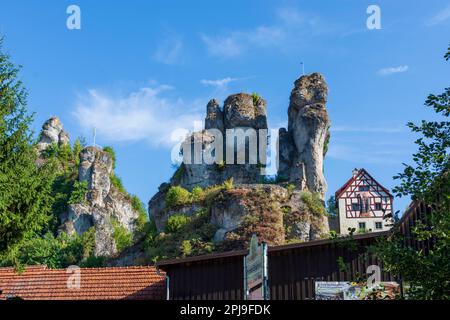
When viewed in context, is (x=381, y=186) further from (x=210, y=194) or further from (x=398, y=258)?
(x=398, y=258)

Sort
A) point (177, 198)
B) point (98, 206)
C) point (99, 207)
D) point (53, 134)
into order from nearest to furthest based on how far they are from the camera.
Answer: point (177, 198), point (99, 207), point (98, 206), point (53, 134)

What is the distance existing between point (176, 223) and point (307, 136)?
1560cm

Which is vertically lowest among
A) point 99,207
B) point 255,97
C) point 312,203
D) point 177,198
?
point 312,203

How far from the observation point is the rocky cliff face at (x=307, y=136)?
4550 cm

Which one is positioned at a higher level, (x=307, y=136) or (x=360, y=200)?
(x=307, y=136)

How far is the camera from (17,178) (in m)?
12.9

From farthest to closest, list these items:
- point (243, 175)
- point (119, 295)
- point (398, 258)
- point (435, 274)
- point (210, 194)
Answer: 1. point (243, 175)
2. point (210, 194)
3. point (119, 295)
4. point (398, 258)
5. point (435, 274)

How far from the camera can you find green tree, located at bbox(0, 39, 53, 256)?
12.8 meters

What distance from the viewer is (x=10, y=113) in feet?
44.8

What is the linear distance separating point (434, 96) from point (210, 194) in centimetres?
2987

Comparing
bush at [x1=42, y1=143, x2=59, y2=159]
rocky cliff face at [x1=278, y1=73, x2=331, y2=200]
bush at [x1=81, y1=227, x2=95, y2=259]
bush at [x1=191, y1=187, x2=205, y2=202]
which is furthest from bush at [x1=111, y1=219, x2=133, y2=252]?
bush at [x1=191, y1=187, x2=205, y2=202]

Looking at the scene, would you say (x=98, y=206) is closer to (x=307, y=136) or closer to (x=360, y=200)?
(x=307, y=136)

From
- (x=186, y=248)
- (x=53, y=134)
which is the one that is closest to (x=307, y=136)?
(x=186, y=248)
